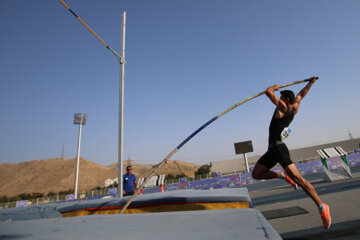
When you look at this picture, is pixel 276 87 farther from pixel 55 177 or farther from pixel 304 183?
pixel 55 177

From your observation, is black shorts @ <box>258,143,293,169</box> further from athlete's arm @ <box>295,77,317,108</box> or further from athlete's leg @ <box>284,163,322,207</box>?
athlete's arm @ <box>295,77,317,108</box>

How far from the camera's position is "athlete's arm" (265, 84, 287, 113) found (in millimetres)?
2977

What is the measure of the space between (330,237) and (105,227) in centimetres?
247

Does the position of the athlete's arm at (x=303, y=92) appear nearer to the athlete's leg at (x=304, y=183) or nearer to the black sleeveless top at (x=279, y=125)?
the black sleeveless top at (x=279, y=125)

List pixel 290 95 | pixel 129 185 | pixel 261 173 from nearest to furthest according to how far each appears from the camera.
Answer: pixel 290 95
pixel 261 173
pixel 129 185

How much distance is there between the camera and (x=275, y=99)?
299 cm

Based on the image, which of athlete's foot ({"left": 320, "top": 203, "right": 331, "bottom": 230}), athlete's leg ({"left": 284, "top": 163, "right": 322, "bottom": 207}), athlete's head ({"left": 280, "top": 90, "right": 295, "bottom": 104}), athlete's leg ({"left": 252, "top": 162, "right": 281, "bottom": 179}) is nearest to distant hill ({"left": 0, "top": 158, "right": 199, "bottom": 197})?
athlete's leg ({"left": 252, "top": 162, "right": 281, "bottom": 179})

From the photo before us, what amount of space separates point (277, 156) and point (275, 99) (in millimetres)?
884

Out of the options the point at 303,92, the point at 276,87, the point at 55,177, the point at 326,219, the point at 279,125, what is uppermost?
the point at 55,177

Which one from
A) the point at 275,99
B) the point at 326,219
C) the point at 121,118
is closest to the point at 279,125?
the point at 275,99

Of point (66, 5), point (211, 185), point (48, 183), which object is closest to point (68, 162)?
point (48, 183)

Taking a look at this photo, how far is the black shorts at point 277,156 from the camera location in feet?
9.59

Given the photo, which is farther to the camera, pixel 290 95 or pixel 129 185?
pixel 129 185

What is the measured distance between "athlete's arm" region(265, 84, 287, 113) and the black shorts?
577 mm
